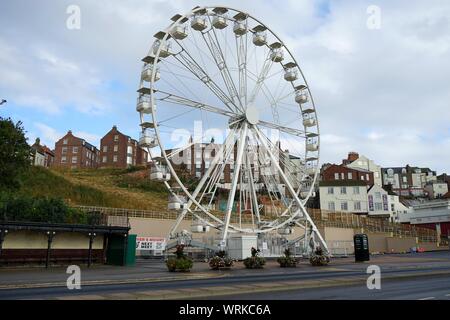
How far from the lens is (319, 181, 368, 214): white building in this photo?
271 feet

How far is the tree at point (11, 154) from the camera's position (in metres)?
36.9

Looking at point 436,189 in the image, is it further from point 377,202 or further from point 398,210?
point 377,202

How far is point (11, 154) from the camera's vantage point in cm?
3738

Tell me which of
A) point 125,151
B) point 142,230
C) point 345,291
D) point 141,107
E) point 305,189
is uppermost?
point 125,151

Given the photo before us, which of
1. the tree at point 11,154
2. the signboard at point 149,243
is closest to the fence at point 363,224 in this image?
the signboard at point 149,243

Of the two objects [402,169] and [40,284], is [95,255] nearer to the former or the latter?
[40,284]

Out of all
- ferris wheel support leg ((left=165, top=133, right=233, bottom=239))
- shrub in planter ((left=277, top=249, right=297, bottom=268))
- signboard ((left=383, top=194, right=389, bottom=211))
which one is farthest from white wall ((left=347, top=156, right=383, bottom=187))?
shrub in planter ((left=277, top=249, right=297, bottom=268))

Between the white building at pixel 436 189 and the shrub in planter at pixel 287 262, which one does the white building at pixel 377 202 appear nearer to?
the white building at pixel 436 189

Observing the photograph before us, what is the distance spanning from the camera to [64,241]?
3259 centimetres

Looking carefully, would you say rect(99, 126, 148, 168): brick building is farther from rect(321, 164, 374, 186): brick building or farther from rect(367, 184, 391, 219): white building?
rect(367, 184, 391, 219): white building

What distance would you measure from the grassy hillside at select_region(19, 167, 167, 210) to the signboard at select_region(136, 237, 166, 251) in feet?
34.0
